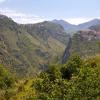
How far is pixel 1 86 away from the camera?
116812 millimetres

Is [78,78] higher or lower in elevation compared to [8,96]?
higher

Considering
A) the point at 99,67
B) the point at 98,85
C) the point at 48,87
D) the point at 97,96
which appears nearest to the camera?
the point at 97,96

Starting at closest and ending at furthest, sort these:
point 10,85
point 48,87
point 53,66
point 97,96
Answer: point 97,96
point 48,87
point 53,66
point 10,85

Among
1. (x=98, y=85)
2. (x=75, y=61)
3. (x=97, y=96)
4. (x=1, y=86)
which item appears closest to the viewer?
(x=97, y=96)

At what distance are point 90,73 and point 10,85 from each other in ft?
285

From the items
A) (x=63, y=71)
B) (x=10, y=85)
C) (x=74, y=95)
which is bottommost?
(x=10, y=85)

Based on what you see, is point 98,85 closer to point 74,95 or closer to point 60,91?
point 74,95

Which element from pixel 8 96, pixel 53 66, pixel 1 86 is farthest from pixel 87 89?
pixel 1 86

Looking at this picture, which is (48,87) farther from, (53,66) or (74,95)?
(53,66)

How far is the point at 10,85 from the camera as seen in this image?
12444 cm

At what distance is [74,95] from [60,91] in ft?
24.7

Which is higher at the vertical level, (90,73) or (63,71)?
(90,73)

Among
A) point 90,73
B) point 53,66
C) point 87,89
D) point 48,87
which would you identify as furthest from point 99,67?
point 53,66

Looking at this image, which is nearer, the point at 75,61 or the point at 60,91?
the point at 60,91
